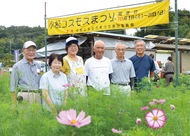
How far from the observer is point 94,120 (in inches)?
63.7

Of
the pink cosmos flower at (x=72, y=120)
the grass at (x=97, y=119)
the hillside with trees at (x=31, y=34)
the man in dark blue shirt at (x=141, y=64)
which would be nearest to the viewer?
the pink cosmos flower at (x=72, y=120)

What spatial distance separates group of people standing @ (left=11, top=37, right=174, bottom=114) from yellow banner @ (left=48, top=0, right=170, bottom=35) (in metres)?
2.58

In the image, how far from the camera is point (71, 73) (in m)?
2.86

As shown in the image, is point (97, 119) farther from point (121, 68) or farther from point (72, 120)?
point (121, 68)

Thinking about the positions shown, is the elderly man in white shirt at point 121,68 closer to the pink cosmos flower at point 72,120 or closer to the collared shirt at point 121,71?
the collared shirt at point 121,71

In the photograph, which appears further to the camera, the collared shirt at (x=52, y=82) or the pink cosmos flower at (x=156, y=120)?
the collared shirt at (x=52, y=82)

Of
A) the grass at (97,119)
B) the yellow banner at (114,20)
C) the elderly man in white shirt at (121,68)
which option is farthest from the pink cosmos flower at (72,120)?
the yellow banner at (114,20)

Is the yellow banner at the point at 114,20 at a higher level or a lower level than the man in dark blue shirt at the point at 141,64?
higher

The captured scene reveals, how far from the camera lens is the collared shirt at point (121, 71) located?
3.27m

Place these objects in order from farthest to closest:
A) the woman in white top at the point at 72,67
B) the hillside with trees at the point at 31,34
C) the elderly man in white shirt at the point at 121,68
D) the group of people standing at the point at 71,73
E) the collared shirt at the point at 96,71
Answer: the hillside with trees at the point at 31,34 → the elderly man in white shirt at the point at 121,68 → the collared shirt at the point at 96,71 → the woman in white top at the point at 72,67 → the group of people standing at the point at 71,73

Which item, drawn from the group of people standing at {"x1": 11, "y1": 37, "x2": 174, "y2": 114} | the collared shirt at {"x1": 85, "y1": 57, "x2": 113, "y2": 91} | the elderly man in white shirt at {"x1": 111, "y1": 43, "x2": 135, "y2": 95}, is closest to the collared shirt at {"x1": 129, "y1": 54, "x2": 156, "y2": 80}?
the group of people standing at {"x1": 11, "y1": 37, "x2": 174, "y2": 114}

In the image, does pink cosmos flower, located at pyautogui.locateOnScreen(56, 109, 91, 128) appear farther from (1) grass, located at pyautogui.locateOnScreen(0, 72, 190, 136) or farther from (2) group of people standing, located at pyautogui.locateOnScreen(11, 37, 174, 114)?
(2) group of people standing, located at pyautogui.locateOnScreen(11, 37, 174, 114)

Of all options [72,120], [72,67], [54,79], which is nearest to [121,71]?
[72,67]

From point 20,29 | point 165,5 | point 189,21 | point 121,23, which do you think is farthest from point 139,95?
point 20,29
